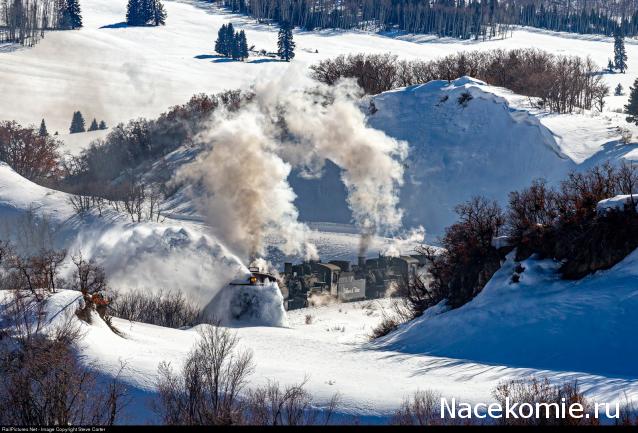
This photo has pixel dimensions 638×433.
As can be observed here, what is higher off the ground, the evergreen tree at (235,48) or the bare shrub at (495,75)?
the bare shrub at (495,75)

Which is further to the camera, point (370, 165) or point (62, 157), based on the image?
point (62, 157)

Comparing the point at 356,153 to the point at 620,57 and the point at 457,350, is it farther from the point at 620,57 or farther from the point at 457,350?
the point at 620,57

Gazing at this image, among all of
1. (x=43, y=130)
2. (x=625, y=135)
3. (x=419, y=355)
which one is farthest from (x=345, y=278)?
(x=43, y=130)

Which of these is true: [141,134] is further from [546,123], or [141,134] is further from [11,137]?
[546,123]

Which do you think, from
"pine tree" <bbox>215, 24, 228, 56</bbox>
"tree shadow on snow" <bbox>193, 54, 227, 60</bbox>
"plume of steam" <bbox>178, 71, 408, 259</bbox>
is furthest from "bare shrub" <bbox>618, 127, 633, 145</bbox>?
"pine tree" <bbox>215, 24, 228, 56</bbox>

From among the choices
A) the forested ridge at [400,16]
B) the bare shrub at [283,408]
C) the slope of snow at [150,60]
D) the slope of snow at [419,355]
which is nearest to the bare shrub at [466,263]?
the slope of snow at [419,355]

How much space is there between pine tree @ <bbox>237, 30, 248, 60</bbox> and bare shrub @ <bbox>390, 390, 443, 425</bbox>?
133m

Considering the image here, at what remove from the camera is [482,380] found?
1339 inches

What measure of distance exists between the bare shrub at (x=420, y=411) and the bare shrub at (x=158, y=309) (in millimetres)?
Answer: 24961

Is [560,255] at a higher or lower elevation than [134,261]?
higher

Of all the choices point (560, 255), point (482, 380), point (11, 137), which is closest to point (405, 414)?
point (482, 380)

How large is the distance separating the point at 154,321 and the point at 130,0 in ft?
452

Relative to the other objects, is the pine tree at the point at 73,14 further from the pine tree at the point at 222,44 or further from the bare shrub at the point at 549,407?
the bare shrub at the point at 549,407

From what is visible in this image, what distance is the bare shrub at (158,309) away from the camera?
53.3 metres
